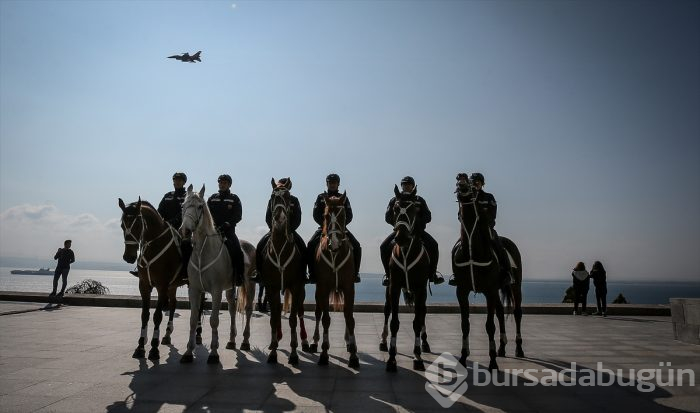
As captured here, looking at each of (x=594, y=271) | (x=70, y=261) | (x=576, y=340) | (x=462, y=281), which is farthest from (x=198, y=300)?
(x=594, y=271)

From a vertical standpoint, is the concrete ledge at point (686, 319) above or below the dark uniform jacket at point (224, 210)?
below

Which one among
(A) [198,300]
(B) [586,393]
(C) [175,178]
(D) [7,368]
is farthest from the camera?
(C) [175,178]

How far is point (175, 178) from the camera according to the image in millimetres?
10367

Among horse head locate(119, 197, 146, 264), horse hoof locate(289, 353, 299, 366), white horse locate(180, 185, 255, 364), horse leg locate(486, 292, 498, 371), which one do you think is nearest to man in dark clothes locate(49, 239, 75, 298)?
horse head locate(119, 197, 146, 264)

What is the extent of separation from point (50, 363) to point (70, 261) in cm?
1274

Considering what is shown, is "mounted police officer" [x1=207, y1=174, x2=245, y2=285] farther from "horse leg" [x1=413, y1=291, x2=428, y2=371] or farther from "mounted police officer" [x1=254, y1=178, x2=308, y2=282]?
"horse leg" [x1=413, y1=291, x2=428, y2=371]

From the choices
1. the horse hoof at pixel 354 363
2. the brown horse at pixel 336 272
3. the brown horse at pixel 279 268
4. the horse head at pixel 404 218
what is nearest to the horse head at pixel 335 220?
the brown horse at pixel 336 272

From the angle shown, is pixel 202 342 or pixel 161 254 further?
pixel 202 342

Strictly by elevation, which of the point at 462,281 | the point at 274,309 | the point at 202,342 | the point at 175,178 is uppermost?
the point at 175,178

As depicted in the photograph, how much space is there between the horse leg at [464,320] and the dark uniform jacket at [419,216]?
4.79 ft

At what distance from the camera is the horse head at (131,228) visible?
325 inches

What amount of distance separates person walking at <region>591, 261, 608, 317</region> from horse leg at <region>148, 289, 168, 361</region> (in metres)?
16.7

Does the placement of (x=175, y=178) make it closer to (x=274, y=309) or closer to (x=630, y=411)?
(x=274, y=309)

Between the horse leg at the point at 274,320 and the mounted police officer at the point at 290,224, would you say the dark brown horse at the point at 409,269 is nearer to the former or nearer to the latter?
the mounted police officer at the point at 290,224
